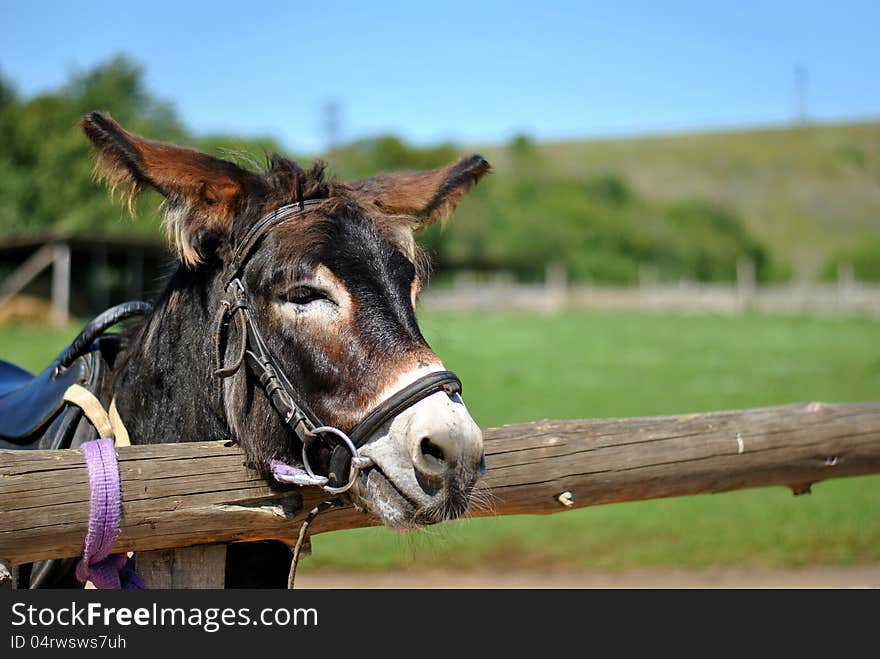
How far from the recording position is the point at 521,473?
2.98 meters

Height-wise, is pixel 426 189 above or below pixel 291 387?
above

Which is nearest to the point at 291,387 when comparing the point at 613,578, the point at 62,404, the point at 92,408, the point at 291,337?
the point at 291,337

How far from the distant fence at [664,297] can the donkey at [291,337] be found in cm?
4139

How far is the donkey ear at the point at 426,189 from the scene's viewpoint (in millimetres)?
2715

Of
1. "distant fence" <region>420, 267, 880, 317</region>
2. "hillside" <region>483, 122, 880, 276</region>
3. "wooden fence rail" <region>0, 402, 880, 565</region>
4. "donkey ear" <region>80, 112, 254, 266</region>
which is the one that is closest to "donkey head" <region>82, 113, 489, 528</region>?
"donkey ear" <region>80, 112, 254, 266</region>

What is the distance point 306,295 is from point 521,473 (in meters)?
1.17

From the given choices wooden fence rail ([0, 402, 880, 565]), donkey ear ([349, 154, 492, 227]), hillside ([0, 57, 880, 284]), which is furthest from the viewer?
hillside ([0, 57, 880, 284])

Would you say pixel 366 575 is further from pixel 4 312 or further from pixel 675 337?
pixel 4 312

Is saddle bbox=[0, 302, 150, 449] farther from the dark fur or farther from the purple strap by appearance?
the purple strap

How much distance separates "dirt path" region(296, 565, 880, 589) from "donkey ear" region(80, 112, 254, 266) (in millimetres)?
4551

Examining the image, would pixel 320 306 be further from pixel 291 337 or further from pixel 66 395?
pixel 66 395

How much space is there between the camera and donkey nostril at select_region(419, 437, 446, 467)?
200 cm

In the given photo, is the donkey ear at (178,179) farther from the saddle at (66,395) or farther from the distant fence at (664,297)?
the distant fence at (664,297)

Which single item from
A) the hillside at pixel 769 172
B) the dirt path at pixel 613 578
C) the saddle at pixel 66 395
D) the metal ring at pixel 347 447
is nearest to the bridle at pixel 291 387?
the metal ring at pixel 347 447
